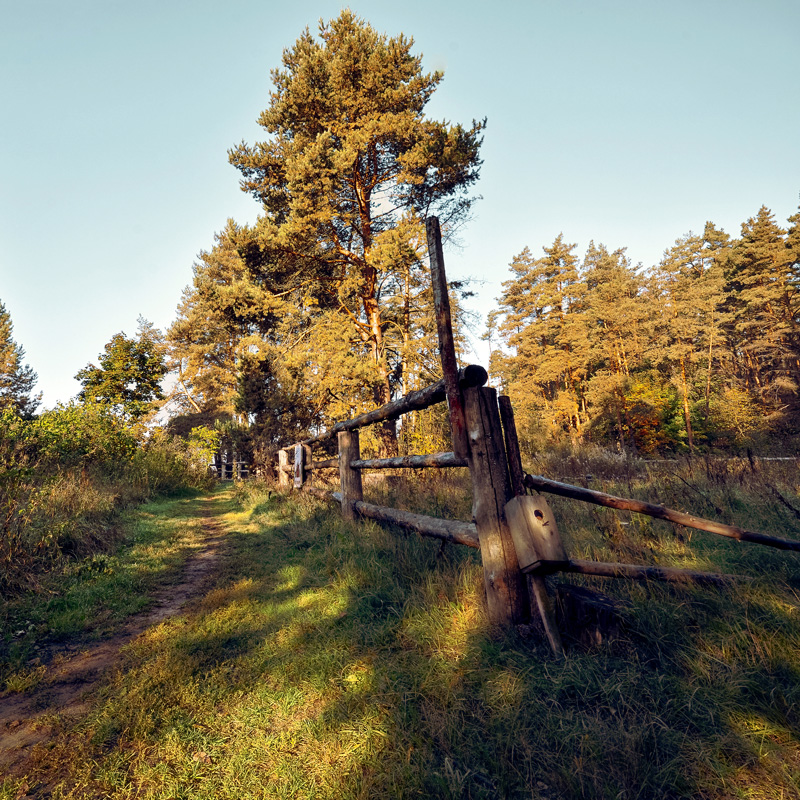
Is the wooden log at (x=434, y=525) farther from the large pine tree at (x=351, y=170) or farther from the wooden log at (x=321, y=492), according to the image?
the large pine tree at (x=351, y=170)

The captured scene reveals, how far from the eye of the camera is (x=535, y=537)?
7.47 ft

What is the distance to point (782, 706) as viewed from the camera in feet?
5.47

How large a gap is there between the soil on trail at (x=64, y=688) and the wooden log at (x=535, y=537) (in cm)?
244

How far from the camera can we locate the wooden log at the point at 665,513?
2420 millimetres

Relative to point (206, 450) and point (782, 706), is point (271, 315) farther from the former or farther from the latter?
point (782, 706)

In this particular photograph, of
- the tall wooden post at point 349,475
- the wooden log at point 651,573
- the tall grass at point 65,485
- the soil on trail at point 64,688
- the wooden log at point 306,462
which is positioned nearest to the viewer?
the soil on trail at point 64,688

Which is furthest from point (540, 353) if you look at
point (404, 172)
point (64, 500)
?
point (64, 500)

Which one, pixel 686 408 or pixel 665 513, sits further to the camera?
pixel 686 408

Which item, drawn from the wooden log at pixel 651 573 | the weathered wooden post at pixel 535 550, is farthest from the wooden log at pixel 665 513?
the weathered wooden post at pixel 535 550

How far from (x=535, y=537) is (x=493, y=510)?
1.19 ft

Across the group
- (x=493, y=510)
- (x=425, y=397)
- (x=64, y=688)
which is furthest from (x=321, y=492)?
(x=493, y=510)

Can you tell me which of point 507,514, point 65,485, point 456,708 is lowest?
point 456,708

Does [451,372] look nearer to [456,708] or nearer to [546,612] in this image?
[546,612]

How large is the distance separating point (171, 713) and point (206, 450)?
16238 millimetres
